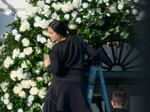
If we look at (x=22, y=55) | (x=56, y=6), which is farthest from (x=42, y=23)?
(x=22, y=55)

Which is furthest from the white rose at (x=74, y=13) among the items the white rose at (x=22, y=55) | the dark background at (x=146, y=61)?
the dark background at (x=146, y=61)

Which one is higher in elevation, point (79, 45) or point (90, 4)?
point (90, 4)

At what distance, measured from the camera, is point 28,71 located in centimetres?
538

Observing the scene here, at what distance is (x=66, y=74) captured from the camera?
Answer: 4.47 m

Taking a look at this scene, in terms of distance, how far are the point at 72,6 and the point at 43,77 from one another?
768 mm

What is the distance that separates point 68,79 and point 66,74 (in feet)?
0.15

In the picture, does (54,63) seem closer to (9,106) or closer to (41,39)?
(41,39)

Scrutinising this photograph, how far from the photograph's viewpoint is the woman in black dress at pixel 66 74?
4.42 m

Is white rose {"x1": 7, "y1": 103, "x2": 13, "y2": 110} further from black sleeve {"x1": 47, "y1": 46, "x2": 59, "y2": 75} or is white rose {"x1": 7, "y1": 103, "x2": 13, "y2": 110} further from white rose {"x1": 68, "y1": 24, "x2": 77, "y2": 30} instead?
black sleeve {"x1": 47, "y1": 46, "x2": 59, "y2": 75}

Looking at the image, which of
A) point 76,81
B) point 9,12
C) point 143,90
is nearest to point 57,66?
point 76,81

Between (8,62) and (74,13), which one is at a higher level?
(74,13)

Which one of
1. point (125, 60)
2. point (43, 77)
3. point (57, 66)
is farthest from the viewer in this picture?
point (125, 60)

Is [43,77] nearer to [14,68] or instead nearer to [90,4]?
[14,68]

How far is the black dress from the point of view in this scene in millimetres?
4414
